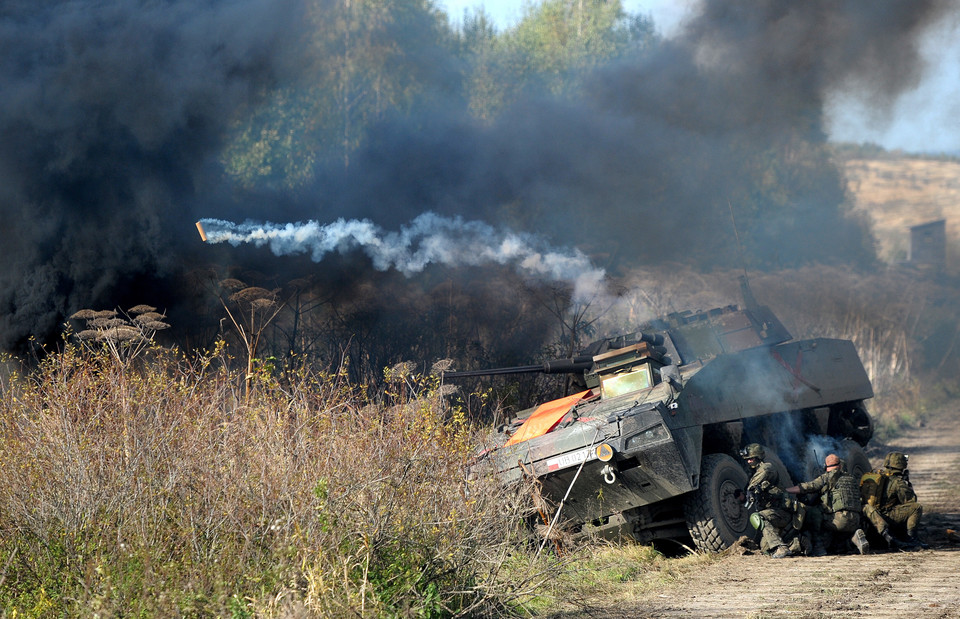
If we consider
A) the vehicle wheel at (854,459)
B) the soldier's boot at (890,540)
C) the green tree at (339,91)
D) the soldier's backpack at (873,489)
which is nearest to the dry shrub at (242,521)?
the soldier's boot at (890,540)

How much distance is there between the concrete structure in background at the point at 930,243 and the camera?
51.1 feet

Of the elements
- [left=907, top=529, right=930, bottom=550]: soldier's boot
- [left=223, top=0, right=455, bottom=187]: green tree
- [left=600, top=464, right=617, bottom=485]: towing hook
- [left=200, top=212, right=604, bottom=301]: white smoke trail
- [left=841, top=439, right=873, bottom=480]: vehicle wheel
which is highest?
[left=223, top=0, right=455, bottom=187]: green tree

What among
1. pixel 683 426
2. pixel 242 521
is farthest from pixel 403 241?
pixel 242 521

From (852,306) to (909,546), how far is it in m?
14.5

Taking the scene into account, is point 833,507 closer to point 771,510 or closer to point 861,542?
point 861,542

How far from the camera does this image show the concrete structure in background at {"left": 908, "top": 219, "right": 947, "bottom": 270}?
1559 centimetres

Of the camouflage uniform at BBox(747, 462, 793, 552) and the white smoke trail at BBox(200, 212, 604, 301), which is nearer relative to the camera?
the camouflage uniform at BBox(747, 462, 793, 552)

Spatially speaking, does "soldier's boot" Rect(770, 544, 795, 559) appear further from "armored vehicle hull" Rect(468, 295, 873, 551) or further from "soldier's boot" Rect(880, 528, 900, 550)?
"soldier's boot" Rect(880, 528, 900, 550)

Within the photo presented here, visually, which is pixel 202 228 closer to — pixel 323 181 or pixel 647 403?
pixel 323 181

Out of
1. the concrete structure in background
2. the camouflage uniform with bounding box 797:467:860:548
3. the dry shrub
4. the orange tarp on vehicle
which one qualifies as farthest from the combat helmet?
the concrete structure in background

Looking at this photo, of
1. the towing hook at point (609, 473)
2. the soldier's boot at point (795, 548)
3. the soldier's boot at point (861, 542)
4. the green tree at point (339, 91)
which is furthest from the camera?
the green tree at point (339, 91)

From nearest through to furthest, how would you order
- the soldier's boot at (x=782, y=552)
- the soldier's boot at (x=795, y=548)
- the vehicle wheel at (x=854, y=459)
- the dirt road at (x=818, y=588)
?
the dirt road at (x=818, y=588), the soldier's boot at (x=782, y=552), the soldier's boot at (x=795, y=548), the vehicle wheel at (x=854, y=459)

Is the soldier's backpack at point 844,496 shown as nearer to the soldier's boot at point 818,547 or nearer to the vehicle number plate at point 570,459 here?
the soldier's boot at point 818,547

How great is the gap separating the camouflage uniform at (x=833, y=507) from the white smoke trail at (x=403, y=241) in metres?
6.07
